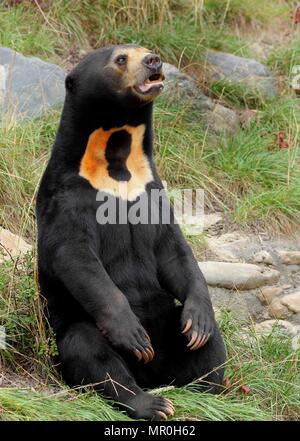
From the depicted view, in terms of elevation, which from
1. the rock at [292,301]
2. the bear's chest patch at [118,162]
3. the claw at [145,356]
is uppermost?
the bear's chest patch at [118,162]

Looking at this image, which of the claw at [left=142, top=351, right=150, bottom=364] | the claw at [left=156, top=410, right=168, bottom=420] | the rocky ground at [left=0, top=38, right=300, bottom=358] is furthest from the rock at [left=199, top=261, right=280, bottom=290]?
the claw at [left=156, top=410, right=168, bottom=420]

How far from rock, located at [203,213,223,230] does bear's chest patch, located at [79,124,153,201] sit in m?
2.43

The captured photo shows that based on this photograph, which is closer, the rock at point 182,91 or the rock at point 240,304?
the rock at point 240,304

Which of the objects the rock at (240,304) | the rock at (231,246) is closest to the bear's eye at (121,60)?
the rock at (240,304)

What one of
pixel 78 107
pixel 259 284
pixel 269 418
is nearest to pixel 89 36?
pixel 259 284

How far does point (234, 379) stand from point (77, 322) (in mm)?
1048

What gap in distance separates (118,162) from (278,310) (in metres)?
2.30

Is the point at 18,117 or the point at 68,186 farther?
the point at 18,117

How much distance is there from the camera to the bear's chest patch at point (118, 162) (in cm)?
575

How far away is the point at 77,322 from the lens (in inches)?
224

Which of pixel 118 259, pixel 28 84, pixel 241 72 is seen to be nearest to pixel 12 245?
pixel 118 259

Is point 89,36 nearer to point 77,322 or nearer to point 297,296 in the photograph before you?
point 297,296

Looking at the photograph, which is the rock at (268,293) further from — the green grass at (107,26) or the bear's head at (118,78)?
the green grass at (107,26)

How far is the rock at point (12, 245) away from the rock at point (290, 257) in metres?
2.01
